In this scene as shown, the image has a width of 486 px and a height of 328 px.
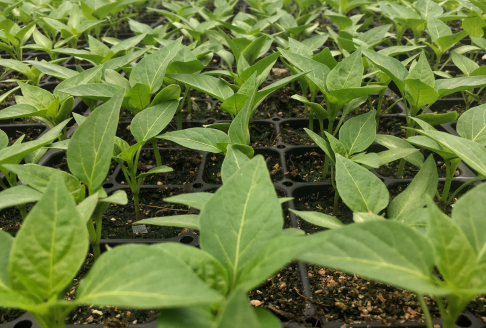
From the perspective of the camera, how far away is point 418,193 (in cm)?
69

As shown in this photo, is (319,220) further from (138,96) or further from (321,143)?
(138,96)

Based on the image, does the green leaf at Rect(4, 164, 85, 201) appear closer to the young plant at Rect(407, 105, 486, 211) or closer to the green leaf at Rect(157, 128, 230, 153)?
the green leaf at Rect(157, 128, 230, 153)

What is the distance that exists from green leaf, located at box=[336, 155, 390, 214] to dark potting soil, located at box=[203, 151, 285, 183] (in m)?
0.48

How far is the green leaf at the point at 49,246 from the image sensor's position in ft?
1.49

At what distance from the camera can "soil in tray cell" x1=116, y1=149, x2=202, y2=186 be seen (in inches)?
47.3

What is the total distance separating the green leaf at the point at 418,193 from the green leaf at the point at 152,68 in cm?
74

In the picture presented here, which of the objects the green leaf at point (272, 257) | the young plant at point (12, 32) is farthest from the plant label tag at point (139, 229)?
the young plant at point (12, 32)

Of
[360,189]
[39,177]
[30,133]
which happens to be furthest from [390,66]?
[30,133]

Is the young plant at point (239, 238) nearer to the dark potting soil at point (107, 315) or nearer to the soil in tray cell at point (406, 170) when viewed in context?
the dark potting soil at point (107, 315)

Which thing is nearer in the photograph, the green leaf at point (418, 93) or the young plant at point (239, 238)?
the young plant at point (239, 238)

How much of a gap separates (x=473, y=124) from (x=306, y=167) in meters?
A: 0.57

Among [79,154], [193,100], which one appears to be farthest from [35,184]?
[193,100]

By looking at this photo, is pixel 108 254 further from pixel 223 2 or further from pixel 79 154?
pixel 223 2

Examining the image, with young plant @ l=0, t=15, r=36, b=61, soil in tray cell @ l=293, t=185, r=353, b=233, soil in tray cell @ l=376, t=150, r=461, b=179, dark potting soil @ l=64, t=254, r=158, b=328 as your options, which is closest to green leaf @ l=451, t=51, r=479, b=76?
soil in tray cell @ l=376, t=150, r=461, b=179
